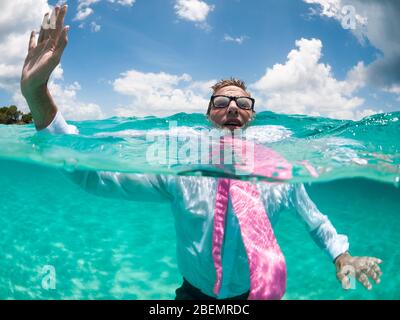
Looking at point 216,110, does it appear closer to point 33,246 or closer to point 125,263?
point 125,263

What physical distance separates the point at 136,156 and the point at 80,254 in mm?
7461

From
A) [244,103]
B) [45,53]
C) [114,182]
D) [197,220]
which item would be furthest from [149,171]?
[45,53]

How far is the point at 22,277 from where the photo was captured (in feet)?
31.7

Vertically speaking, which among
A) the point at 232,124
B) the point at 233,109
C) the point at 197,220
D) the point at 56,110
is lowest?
the point at 197,220

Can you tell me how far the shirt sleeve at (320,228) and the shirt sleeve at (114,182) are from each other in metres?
1.58

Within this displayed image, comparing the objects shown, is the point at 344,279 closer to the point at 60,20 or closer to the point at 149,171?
the point at 60,20

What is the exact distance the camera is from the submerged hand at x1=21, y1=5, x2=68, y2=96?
259 centimetres

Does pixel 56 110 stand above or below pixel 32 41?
below

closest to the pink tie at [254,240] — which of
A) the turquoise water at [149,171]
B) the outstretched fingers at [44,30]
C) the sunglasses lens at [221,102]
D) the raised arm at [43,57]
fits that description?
the sunglasses lens at [221,102]

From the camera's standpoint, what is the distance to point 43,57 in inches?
102

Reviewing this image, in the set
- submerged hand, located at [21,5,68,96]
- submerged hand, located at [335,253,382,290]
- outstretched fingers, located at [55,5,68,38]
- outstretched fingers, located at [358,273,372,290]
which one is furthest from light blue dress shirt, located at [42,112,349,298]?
outstretched fingers, located at [55,5,68,38]

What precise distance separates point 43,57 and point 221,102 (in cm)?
254

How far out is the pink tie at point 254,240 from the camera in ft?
9.45
